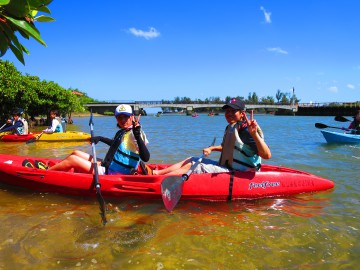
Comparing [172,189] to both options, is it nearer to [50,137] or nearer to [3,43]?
[3,43]

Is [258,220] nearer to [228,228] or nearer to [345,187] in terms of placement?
[228,228]

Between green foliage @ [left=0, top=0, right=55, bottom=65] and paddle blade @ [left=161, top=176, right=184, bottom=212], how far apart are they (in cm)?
324

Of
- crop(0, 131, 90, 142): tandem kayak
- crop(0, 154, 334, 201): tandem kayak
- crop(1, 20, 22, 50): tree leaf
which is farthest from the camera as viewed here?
crop(0, 131, 90, 142): tandem kayak

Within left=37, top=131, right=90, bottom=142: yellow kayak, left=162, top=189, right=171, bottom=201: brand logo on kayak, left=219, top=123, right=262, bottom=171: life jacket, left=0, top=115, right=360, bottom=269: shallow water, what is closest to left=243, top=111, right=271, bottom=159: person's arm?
left=219, top=123, right=262, bottom=171: life jacket

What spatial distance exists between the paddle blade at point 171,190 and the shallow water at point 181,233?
0.22m

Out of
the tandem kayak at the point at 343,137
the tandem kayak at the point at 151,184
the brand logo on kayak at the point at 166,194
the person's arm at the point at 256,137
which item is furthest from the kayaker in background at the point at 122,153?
the tandem kayak at the point at 343,137

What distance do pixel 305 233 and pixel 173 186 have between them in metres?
2.00

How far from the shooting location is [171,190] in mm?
4805

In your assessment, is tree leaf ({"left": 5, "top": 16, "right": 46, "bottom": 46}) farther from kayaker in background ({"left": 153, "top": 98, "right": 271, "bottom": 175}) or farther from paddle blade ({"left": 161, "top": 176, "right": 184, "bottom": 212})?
kayaker in background ({"left": 153, "top": 98, "right": 271, "bottom": 175})

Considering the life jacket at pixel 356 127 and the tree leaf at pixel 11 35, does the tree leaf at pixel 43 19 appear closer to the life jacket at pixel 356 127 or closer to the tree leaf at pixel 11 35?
the tree leaf at pixel 11 35

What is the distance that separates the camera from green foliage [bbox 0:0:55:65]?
1.51m

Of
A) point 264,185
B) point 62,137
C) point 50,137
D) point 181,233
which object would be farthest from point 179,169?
point 50,137

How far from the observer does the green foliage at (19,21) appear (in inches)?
59.4

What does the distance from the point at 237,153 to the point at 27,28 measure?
169 inches
